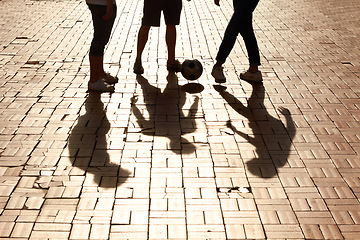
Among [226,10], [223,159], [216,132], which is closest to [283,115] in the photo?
[216,132]

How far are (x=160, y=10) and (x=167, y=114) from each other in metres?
1.67

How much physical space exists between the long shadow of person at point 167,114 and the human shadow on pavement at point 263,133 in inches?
20.3

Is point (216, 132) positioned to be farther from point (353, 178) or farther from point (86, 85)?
point (86, 85)

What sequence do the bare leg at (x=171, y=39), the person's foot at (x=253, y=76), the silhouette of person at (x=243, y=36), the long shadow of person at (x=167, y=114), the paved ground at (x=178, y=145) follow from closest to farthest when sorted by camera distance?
the paved ground at (x=178, y=145)
the long shadow of person at (x=167, y=114)
the silhouette of person at (x=243, y=36)
the person's foot at (x=253, y=76)
the bare leg at (x=171, y=39)

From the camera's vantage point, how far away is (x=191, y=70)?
6301 mm

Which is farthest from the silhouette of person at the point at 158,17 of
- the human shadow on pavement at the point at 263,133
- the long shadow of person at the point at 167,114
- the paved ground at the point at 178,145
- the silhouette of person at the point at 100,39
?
the human shadow on pavement at the point at 263,133

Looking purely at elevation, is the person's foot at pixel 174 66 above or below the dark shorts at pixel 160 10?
below

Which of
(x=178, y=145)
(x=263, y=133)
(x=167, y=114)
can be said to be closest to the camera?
(x=178, y=145)

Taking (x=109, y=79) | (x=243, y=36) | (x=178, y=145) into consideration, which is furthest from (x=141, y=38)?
(x=178, y=145)

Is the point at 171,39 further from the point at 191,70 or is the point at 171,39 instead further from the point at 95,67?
the point at 95,67

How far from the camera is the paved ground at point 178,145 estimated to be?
12.0 ft

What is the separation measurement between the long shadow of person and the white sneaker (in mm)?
367

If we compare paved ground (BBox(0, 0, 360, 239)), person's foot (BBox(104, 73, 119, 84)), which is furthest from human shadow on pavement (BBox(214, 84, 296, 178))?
person's foot (BBox(104, 73, 119, 84))

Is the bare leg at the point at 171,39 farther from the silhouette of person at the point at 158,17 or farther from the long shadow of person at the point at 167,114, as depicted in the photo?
the long shadow of person at the point at 167,114
